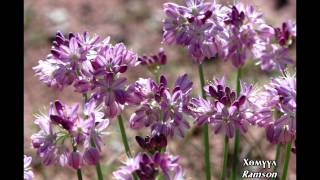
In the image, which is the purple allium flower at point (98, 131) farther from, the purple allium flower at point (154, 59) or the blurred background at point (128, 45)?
the blurred background at point (128, 45)

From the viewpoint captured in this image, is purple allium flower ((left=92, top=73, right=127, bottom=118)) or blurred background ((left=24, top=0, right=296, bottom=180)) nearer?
purple allium flower ((left=92, top=73, right=127, bottom=118))

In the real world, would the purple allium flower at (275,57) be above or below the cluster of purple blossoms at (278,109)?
above

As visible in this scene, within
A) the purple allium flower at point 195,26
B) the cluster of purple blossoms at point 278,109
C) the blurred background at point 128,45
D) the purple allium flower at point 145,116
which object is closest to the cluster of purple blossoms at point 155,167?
the purple allium flower at point 145,116

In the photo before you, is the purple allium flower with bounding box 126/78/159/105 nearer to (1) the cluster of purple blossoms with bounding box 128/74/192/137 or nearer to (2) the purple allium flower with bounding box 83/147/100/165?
(1) the cluster of purple blossoms with bounding box 128/74/192/137

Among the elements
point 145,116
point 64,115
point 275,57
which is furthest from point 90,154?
point 275,57

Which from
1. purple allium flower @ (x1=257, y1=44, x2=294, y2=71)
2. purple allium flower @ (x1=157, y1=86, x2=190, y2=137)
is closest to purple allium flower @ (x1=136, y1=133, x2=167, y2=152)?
purple allium flower @ (x1=157, y1=86, x2=190, y2=137)

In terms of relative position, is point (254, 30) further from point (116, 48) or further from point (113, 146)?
point (113, 146)

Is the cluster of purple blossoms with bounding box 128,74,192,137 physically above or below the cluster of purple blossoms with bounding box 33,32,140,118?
below
